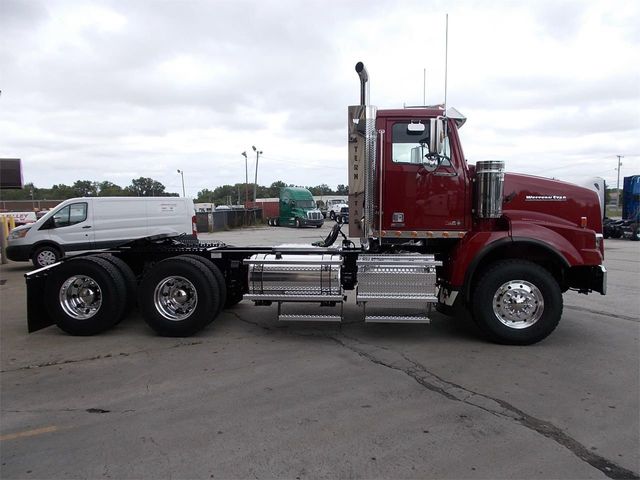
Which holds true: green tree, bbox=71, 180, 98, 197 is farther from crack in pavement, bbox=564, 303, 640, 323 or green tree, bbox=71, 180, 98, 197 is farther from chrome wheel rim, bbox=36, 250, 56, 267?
crack in pavement, bbox=564, 303, 640, 323

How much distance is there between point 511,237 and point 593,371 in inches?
68.6

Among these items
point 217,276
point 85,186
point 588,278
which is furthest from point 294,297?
point 85,186

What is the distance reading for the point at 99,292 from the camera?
6613 millimetres

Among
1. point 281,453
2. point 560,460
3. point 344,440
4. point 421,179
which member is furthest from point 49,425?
point 421,179

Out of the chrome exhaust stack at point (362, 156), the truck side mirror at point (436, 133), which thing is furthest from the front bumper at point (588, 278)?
the chrome exhaust stack at point (362, 156)

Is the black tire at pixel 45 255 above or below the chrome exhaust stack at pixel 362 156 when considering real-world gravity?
below

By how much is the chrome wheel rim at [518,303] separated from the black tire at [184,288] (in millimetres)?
3630

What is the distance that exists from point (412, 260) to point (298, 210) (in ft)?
109

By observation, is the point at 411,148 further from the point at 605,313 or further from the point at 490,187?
the point at 605,313

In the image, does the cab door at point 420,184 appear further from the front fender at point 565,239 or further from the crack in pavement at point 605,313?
the crack in pavement at point 605,313

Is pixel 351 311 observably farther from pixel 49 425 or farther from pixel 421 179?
pixel 49 425

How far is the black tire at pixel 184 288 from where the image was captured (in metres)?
6.32

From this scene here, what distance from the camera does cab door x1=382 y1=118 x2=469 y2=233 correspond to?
6137mm

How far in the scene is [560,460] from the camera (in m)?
3.30
